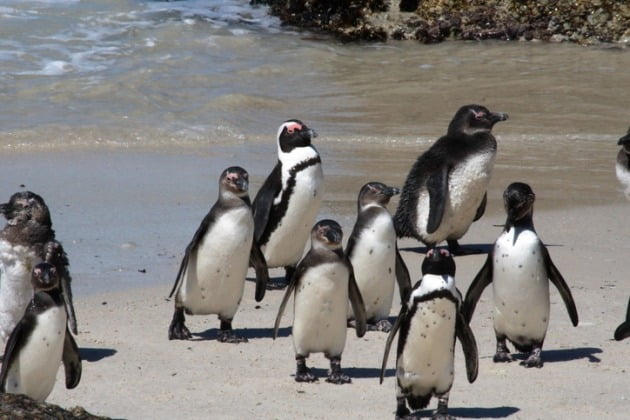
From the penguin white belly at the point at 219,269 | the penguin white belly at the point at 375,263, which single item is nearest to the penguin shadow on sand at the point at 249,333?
the penguin white belly at the point at 219,269

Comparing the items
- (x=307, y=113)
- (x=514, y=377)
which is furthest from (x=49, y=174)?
(x=514, y=377)

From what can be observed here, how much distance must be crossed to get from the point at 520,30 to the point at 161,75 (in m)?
6.44

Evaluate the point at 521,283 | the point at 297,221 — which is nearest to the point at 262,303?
the point at 297,221

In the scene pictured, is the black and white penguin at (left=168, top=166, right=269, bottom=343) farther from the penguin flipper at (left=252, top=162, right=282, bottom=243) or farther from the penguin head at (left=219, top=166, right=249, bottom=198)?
→ the penguin flipper at (left=252, top=162, right=282, bottom=243)

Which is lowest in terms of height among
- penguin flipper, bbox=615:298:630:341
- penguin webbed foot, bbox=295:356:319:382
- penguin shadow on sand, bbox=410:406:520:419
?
penguin webbed foot, bbox=295:356:319:382

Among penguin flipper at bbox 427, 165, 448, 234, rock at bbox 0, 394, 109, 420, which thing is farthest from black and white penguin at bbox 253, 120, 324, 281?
rock at bbox 0, 394, 109, 420

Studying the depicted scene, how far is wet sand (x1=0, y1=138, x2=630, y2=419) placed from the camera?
5.07 meters

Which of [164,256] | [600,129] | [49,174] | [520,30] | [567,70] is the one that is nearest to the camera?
[164,256]

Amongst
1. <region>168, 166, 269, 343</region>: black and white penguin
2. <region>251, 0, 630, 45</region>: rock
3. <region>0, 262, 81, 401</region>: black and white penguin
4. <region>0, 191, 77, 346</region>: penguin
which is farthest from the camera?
<region>251, 0, 630, 45</region>: rock

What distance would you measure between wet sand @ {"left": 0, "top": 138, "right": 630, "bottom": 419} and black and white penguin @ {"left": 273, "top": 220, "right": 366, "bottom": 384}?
13 centimetres

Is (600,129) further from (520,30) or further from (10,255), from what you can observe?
(10,255)

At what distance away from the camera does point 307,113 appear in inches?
566

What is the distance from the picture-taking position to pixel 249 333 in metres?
6.45

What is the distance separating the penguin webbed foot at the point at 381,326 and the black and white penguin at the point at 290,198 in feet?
4.61
